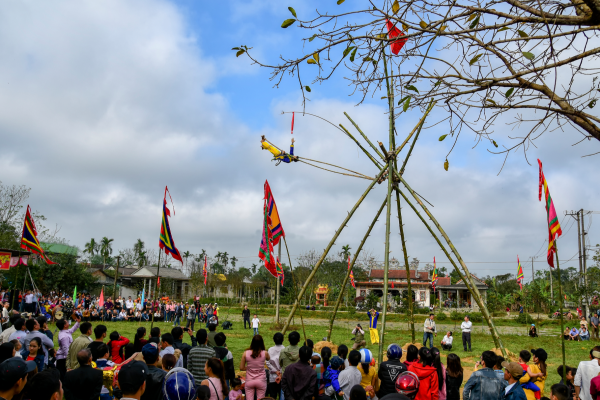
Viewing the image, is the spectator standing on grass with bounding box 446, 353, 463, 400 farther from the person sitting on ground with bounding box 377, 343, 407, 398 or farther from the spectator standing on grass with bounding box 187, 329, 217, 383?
the spectator standing on grass with bounding box 187, 329, 217, 383

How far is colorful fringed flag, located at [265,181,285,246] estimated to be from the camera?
38.8 feet

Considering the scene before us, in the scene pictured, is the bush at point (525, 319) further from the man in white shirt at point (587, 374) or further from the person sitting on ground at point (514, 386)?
the person sitting on ground at point (514, 386)

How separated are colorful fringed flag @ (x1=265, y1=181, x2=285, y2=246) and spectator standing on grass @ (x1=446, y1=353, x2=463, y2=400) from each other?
20.0 ft

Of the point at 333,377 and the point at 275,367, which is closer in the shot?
the point at 333,377

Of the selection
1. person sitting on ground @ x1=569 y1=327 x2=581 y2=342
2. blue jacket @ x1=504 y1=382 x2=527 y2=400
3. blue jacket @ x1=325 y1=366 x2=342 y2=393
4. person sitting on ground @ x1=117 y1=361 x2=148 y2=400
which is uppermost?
person sitting on ground @ x1=117 y1=361 x2=148 y2=400

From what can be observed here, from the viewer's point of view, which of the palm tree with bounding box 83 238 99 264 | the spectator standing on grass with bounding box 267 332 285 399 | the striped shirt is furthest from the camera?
the palm tree with bounding box 83 238 99 264

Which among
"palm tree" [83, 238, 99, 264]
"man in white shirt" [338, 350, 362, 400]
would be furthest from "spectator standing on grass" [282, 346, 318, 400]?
"palm tree" [83, 238, 99, 264]

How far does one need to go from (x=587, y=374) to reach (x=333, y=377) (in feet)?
12.1

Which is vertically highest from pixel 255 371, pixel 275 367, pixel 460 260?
pixel 460 260

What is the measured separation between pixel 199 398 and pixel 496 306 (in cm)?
4794

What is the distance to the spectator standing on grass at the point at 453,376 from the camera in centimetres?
628

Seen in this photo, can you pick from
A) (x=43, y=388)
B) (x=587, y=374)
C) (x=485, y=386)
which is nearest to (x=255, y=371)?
(x=485, y=386)

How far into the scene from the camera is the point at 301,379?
5891 mm

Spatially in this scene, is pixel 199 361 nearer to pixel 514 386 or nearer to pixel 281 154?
pixel 514 386
